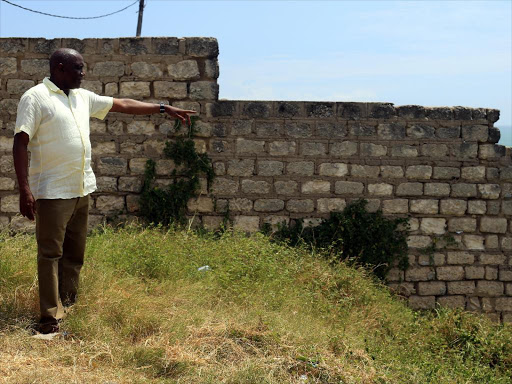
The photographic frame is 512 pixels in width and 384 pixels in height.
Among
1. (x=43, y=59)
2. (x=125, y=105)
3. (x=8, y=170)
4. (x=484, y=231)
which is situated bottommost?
(x=484, y=231)

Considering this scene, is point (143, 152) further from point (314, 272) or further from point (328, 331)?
point (328, 331)

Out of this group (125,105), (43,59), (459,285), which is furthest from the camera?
(459,285)

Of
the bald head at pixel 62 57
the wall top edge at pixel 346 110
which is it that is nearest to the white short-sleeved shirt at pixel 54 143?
the bald head at pixel 62 57

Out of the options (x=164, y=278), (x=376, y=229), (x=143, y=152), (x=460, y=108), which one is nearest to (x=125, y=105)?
(x=164, y=278)

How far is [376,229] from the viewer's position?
7.56 metres

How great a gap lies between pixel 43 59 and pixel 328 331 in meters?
4.67

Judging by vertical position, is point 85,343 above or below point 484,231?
below

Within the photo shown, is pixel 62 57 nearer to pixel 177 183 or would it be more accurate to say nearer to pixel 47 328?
pixel 47 328

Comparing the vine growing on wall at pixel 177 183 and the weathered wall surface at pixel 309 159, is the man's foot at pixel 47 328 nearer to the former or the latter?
the vine growing on wall at pixel 177 183

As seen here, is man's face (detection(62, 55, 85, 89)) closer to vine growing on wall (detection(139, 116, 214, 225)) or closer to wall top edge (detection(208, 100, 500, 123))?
vine growing on wall (detection(139, 116, 214, 225))

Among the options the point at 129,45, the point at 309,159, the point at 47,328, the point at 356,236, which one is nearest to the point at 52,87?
the point at 47,328

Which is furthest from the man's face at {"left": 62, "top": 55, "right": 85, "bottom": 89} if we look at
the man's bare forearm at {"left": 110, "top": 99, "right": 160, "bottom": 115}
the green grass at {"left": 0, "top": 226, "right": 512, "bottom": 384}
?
the green grass at {"left": 0, "top": 226, "right": 512, "bottom": 384}

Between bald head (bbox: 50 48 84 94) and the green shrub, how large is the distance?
11.8 feet

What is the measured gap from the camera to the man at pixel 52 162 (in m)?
4.38
